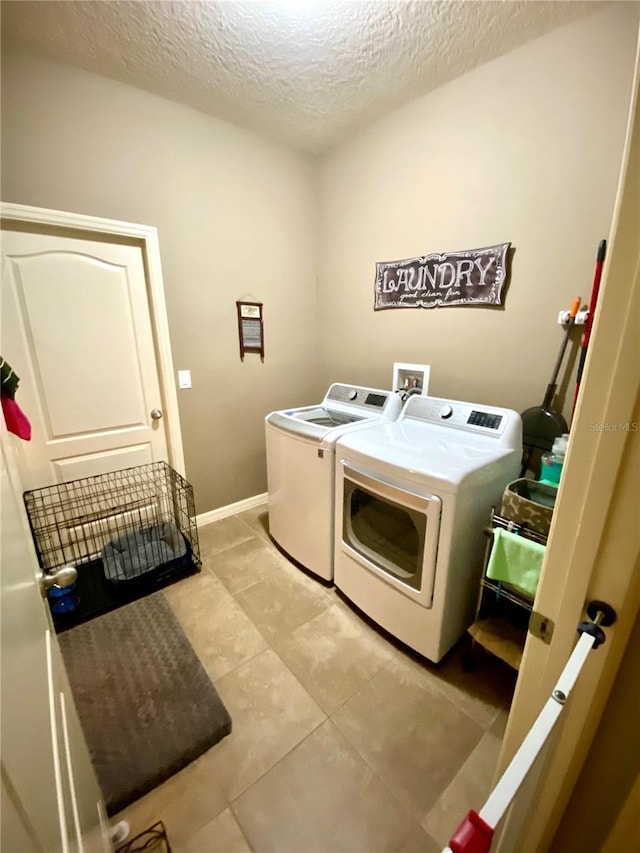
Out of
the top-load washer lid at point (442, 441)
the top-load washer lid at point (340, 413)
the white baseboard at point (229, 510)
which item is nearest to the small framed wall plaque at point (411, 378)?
the top-load washer lid at point (340, 413)

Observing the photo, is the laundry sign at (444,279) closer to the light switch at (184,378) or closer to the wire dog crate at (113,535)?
the light switch at (184,378)

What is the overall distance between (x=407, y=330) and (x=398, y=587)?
1.59m

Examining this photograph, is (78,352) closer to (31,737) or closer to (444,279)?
(31,737)

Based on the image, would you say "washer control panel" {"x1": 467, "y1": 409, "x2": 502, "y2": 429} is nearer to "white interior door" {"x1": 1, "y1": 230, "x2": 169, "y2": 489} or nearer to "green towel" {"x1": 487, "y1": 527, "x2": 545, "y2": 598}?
"green towel" {"x1": 487, "y1": 527, "x2": 545, "y2": 598}

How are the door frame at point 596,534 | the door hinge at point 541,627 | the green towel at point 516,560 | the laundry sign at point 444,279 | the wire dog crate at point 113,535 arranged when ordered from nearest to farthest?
the door frame at point 596,534
the door hinge at point 541,627
the green towel at point 516,560
the laundry sign at point 444,279
the wire dog crate at point 113,535

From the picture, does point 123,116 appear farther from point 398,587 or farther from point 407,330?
point 398,587

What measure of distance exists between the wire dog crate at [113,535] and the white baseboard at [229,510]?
0.15m

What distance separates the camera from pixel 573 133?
59.8 inches

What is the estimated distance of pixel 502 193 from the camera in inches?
69.4

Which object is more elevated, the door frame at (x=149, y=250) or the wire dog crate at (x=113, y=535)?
the door frame at (x=149, y=250)

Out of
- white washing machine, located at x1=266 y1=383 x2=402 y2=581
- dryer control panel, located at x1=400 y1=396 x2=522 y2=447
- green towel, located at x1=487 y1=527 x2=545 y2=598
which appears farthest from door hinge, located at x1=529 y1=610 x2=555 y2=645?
white washing machine, located at x1=266 y1=383 x2=402 y2=581

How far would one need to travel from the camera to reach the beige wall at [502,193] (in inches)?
57.7

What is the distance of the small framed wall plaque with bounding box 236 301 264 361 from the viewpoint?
8.47 ft

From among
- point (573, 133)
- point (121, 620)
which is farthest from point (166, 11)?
point (121, 620)
